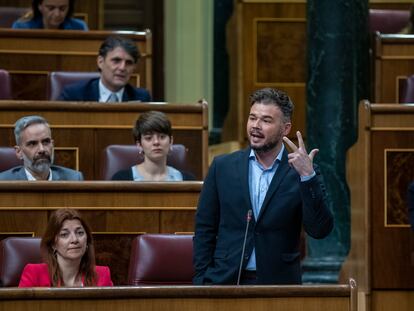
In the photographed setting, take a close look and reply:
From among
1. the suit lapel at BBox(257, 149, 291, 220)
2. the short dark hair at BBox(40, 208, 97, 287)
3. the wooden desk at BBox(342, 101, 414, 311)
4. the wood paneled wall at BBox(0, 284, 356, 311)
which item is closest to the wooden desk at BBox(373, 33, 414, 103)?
the wooden desk at BBox(342, 101, 414, 311)

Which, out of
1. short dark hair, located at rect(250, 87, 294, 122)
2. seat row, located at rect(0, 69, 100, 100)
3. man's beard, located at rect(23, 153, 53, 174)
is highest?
seat row, located at rect(0, 69, 100, 100)

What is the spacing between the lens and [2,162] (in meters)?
5.59

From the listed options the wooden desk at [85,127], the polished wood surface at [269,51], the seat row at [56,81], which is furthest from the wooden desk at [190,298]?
the polished wood surface at [269,51]

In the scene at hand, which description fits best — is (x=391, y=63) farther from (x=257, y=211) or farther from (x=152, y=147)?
(x=257, y=211)

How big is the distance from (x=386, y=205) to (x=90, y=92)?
64.3 inches

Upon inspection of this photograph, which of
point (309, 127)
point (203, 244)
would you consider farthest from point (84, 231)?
point (309, 127)

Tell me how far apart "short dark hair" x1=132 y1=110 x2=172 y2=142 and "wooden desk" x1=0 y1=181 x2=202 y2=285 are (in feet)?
1.26

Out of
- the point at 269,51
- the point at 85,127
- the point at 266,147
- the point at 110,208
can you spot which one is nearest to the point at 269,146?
the point at 266,147

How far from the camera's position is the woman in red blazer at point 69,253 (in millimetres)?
4301

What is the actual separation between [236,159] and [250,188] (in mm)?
98

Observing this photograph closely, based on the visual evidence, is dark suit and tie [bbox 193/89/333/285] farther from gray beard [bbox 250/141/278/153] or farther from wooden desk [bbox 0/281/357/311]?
wooden desk [bbox 0/281/357/311]

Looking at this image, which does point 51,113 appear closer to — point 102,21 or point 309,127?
point 309,127

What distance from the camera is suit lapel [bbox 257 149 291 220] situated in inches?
154

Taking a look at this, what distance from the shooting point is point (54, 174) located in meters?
5.40
